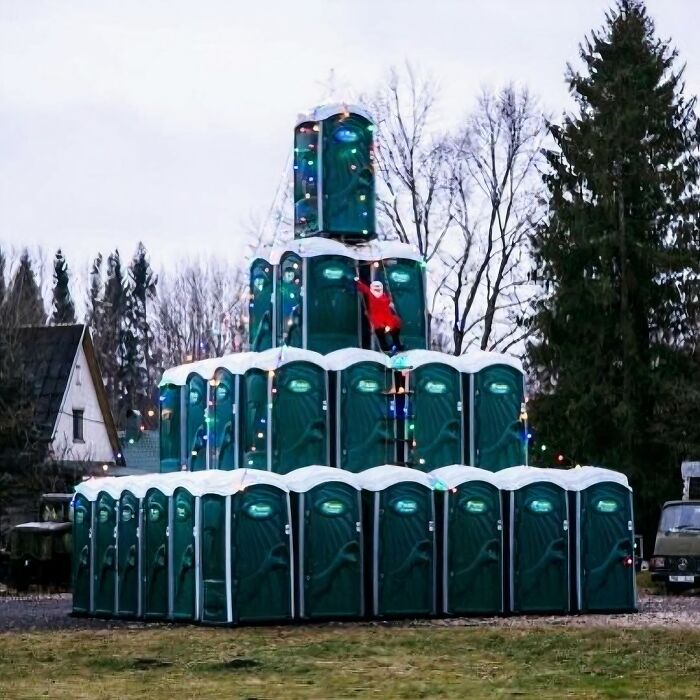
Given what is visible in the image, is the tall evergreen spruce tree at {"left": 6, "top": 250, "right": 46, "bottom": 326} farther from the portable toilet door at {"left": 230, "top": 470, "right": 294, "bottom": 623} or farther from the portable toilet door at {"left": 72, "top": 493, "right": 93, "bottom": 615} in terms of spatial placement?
the portable toilet door at {"left": 230, "top": 470, "right": 294, "bottom": 623}

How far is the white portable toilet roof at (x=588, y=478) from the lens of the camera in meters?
24.6

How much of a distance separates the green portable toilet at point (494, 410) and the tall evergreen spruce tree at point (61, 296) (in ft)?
167

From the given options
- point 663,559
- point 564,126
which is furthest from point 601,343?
point 663,559

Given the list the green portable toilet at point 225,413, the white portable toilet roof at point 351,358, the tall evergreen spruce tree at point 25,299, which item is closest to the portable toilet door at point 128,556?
the green portable toilet at point 225,413

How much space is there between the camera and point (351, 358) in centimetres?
2405

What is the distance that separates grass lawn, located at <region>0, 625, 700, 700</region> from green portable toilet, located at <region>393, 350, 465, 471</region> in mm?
3833

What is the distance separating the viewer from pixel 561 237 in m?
44.7

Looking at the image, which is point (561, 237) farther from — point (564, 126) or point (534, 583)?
point (534, 583)

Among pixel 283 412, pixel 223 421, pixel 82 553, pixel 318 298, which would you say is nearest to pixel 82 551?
pixel 82 553

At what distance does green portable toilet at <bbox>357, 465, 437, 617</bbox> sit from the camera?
23.2 m

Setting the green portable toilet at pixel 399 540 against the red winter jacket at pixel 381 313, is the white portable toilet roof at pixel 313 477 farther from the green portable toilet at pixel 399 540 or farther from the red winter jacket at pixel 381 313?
the red winter jacket at pixel 381 313

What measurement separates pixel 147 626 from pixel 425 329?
6126 millimetres

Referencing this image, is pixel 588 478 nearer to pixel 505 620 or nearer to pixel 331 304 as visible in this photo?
pixel 505 620

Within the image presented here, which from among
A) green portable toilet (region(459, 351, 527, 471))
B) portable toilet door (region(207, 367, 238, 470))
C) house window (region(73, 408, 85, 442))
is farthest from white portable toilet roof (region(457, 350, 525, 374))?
house window (region(73, 408, 85, 442))
